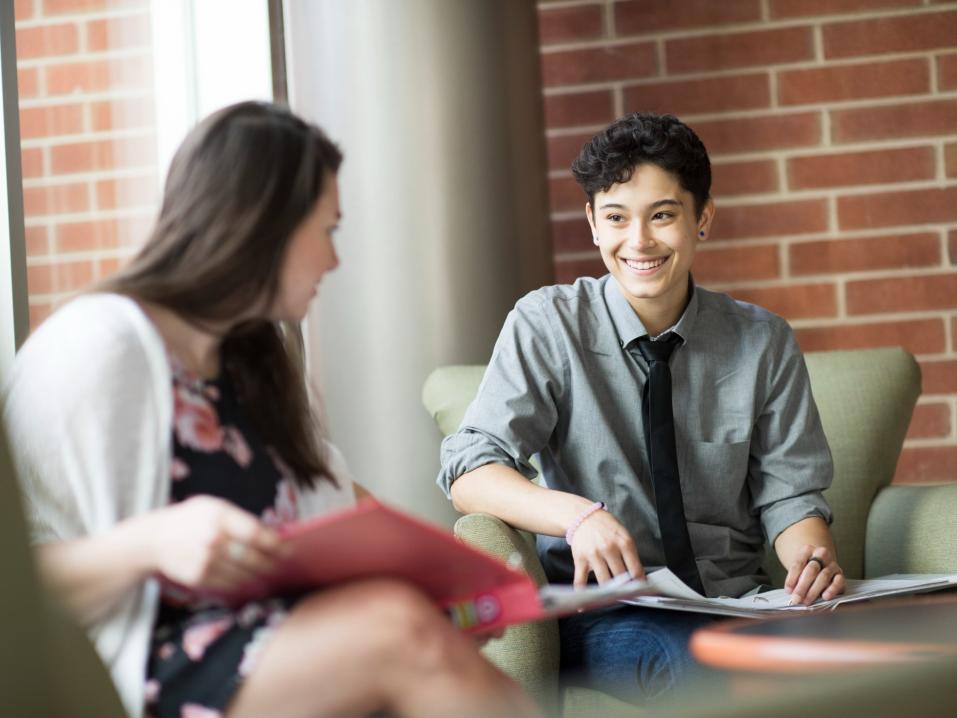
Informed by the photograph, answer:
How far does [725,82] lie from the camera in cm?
266

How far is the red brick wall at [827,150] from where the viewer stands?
261 centimetres

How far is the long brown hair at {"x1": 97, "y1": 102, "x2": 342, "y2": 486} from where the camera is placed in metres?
1.09

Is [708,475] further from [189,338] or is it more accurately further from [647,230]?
[189,338]

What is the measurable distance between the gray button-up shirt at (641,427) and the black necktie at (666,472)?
3cm

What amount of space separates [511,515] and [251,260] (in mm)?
721

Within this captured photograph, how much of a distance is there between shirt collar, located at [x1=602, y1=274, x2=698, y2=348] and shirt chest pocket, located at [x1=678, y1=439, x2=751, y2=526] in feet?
0.59

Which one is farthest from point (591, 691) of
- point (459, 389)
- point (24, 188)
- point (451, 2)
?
point (451, 2)

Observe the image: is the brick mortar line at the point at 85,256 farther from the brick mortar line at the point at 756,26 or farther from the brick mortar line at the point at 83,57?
the brick mortar line at the point at 756,26

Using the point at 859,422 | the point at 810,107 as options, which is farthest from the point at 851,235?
the point at 859,422

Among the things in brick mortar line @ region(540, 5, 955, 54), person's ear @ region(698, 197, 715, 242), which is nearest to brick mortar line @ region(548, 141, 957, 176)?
brick mortar line @ region(540, 5, 955, 54)

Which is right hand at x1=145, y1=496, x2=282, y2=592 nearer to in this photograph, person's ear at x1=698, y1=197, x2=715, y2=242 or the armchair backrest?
person's ear at x1=698, y1=197, x2=715, y2=242

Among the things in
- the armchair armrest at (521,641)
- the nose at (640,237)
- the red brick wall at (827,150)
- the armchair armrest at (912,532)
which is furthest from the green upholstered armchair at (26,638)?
the red brick wall at (827,150)

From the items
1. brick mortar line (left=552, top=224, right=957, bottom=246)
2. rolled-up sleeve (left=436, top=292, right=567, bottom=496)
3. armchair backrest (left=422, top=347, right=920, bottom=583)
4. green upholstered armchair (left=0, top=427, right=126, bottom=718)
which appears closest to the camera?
green upholstered armchair (left=0, top=427, right=126, bottom=718)

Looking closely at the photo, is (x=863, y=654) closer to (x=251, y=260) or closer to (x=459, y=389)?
(x=251, y=260)
